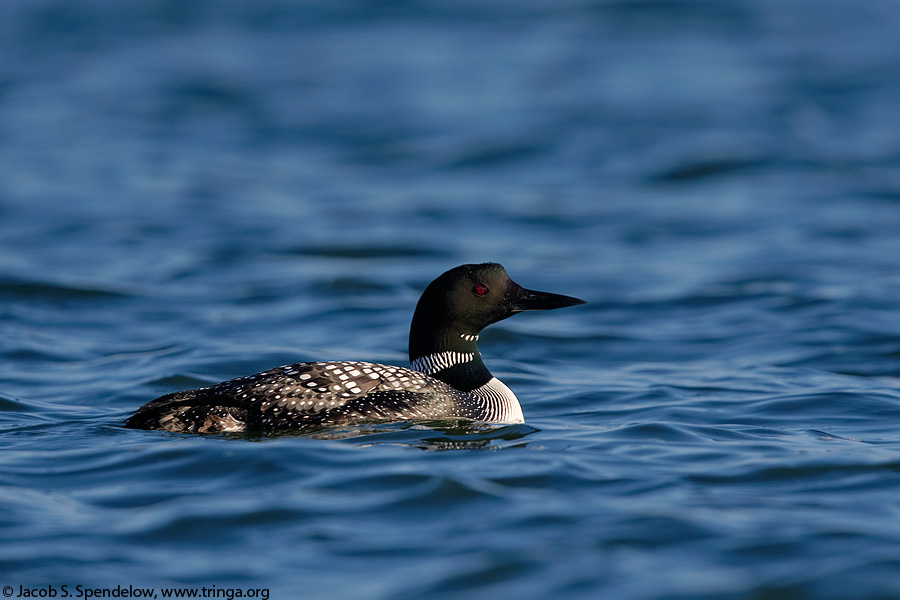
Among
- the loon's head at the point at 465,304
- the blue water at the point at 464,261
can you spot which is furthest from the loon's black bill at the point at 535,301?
the blue water at the point at 464,261

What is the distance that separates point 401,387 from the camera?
636 cm

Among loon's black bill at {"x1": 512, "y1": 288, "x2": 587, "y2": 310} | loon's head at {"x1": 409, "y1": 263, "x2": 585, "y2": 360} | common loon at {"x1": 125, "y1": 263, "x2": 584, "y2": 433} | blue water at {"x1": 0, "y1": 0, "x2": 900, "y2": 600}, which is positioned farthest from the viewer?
loon's black bill at {"x1": 512, "y1": 288, "x2": 587, "y2": 310}

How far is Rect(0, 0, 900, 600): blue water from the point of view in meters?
4.81

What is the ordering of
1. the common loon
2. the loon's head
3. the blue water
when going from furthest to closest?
the loon's head, the common loon, the blue water

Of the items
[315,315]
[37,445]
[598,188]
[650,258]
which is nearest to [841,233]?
[650,258]

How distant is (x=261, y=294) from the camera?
431 inches

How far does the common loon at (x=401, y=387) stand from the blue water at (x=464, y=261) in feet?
0.46

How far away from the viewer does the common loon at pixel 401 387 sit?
20.1ft

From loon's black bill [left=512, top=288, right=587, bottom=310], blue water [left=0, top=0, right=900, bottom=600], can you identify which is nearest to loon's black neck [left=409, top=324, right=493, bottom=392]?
loon's black bill [left=512, top=288, right=587, bottom=310]

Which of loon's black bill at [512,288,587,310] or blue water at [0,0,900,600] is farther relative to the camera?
loon's black bill at [512,288,587,310]

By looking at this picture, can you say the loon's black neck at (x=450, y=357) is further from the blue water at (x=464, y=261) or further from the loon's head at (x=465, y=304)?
the blue water at (x=464, y=261)

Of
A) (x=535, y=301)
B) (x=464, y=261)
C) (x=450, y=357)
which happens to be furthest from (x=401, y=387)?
(x=464, y=261)

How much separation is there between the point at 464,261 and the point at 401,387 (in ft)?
18.7

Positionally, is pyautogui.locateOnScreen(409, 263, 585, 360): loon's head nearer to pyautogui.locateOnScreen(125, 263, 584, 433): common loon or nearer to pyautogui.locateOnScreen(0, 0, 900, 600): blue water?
pyautogui.locateOnScreen(125, 263, 584, 433): common loon
